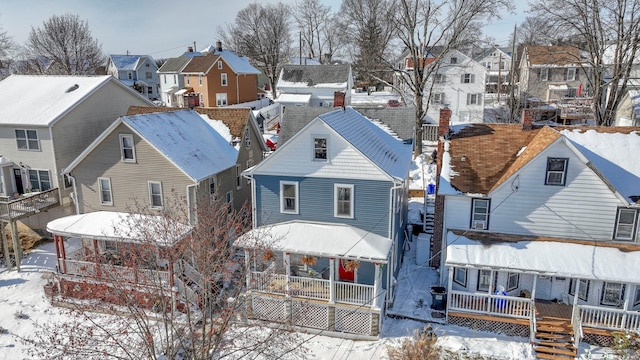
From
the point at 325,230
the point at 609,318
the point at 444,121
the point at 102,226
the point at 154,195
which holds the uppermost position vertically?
the point at 444,121

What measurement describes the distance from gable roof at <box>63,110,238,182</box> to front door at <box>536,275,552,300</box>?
1508 cm

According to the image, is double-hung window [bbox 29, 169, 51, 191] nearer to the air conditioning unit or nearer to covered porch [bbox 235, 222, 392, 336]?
covered porch [bbox 235, 222, 392, 336]

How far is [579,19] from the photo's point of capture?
100 ft

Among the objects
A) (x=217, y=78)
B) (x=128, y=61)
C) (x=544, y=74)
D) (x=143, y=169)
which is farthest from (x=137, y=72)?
(x=544, y=74)

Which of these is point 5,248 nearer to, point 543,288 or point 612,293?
point 543,288

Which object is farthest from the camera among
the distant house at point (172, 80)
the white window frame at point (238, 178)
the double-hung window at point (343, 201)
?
the distant house at point (172, 80)

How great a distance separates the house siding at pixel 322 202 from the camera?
58.5ft

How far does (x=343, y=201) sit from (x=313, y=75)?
4064 centimetres

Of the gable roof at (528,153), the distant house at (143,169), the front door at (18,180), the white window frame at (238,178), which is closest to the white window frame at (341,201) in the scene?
the gable roof at (528,153)

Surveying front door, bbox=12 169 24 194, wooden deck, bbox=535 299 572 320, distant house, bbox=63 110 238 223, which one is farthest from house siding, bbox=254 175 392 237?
front door, bbox=12 169 24 194

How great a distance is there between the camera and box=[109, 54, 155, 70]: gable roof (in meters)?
74.0

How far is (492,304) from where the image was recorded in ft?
56.8

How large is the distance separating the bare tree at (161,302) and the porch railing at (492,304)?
651 cm

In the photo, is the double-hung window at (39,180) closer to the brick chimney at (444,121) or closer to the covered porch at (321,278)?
the covered porch at (321,278)
